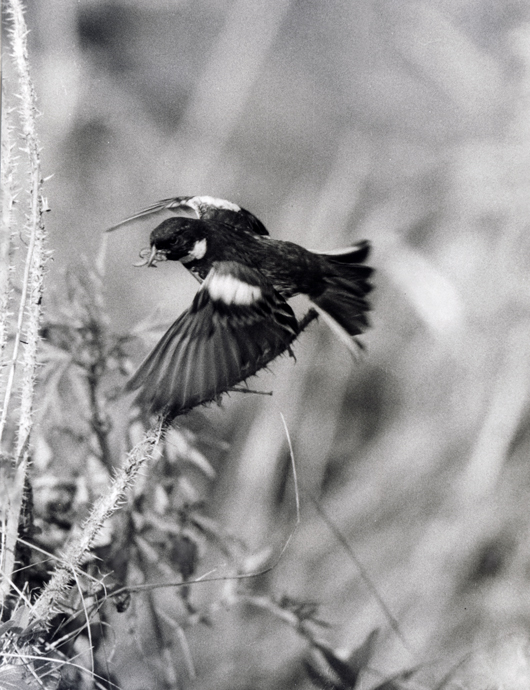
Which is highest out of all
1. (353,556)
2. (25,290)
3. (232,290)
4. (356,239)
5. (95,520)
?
(356,239)

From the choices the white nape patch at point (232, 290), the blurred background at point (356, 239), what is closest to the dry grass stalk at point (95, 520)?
the blurred background at point (356, 239)

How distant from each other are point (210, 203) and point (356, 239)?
0.17 m

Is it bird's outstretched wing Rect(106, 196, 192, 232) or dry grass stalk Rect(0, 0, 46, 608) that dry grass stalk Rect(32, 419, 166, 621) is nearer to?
dry grass stalk Rect(0, 0, 46, 608)

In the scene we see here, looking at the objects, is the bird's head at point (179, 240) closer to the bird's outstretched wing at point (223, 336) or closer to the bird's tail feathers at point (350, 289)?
the bird's outstretched wing at point (223, 336)

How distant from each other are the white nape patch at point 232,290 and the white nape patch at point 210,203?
0.08 meters

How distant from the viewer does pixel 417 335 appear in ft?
2.12

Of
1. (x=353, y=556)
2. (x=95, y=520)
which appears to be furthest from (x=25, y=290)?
(x=353, y=556)

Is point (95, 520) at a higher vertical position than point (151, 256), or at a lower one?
lower

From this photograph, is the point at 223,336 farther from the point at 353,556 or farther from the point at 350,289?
the point at 353,556

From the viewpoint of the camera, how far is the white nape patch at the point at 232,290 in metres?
0.65

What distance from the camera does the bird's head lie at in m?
0.66

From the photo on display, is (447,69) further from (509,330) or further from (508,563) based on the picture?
(508,563)

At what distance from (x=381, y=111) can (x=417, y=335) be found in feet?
0.78

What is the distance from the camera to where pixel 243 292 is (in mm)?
653
